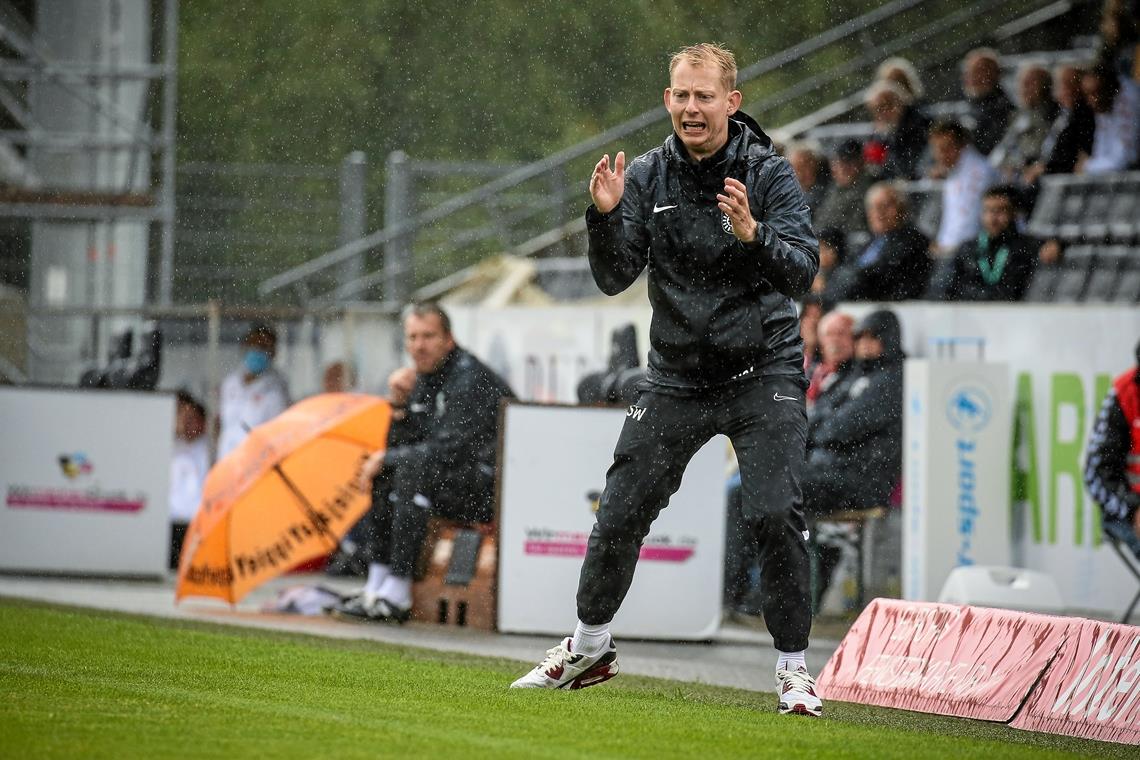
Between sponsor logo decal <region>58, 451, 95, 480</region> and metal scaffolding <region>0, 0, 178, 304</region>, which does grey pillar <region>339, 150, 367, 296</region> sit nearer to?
metal scaffolding <region>0, 0, 178, 304</region>

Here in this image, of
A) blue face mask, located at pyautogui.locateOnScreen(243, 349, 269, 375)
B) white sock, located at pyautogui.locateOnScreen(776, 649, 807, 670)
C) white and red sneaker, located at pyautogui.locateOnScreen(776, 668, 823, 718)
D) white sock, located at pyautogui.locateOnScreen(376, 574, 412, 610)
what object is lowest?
white sock, located at pyautogui.locateOnScreen(376, 574, 412, 610)

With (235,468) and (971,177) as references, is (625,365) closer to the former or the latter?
(235,468)

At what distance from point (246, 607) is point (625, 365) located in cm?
286

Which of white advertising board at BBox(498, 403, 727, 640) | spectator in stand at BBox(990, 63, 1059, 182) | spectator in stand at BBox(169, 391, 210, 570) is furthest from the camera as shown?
spectator in stand at BBox(169, 391, 210, 570)

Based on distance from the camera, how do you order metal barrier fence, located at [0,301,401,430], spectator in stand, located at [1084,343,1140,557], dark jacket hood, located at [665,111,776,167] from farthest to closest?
metal barrier fence, located at [0,301,401,430] < spectator in stand, located at [1084,343,1140,557] < dark jacket hood, located at [665,111,776,167]

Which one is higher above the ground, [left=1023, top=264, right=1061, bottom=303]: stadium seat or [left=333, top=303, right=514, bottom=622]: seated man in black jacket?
[left=1023, top=264, right=1061, bottom=303]: stadium seat

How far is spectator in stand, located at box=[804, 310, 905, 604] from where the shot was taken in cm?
1178

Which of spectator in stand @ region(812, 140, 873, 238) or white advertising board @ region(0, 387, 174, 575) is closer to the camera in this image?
white advertising board @ region(0, 387, 174, 575)

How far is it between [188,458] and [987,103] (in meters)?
7.01

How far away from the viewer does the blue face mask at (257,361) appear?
15992 millimetres

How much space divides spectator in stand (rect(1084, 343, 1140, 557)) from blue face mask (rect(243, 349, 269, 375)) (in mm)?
7348

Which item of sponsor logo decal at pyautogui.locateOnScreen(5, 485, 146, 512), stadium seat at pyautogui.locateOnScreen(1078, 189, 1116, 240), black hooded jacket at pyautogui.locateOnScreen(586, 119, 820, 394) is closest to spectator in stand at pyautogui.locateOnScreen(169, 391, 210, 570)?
sponsor logo decal at pyautogui.locateOnScreen(5, 485, 146, 512)

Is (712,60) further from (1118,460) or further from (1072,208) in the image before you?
(1072,208)

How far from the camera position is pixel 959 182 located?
1474 centimetres
